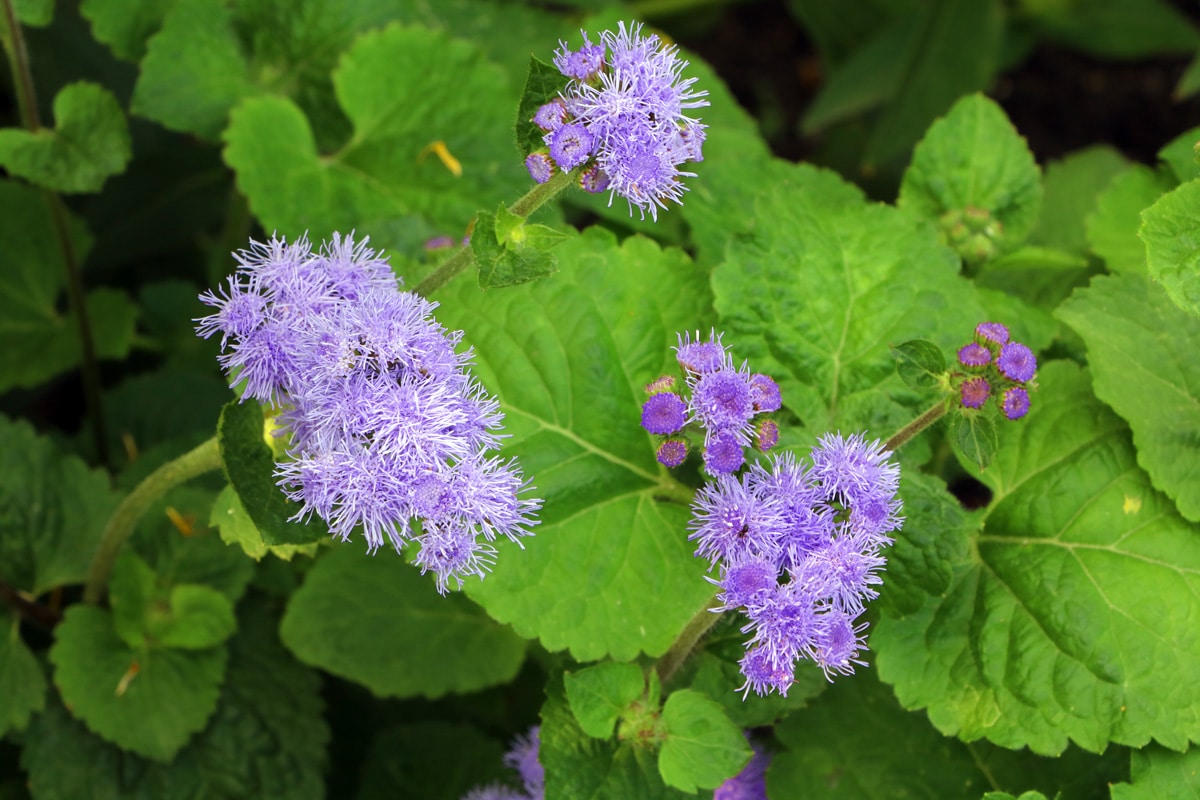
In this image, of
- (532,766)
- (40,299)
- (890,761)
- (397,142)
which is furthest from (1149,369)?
(40,299)

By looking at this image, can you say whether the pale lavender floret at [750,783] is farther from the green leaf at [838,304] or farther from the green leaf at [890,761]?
the green leaf at [838,304]

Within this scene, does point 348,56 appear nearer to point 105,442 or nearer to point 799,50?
point 105,442

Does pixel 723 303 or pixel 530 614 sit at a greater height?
pixel 723 303

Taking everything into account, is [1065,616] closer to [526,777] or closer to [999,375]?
[999,375]

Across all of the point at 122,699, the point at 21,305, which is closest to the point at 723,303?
the point at 122,699

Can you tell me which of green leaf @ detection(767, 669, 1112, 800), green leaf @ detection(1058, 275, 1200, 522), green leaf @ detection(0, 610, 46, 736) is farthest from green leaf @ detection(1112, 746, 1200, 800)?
green leaf @ detection(0, 610, 46, 736)

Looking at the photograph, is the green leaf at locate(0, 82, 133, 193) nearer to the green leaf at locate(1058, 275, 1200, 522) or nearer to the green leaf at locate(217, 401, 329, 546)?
the green leaf at locate(217, 401, 329, 546)
